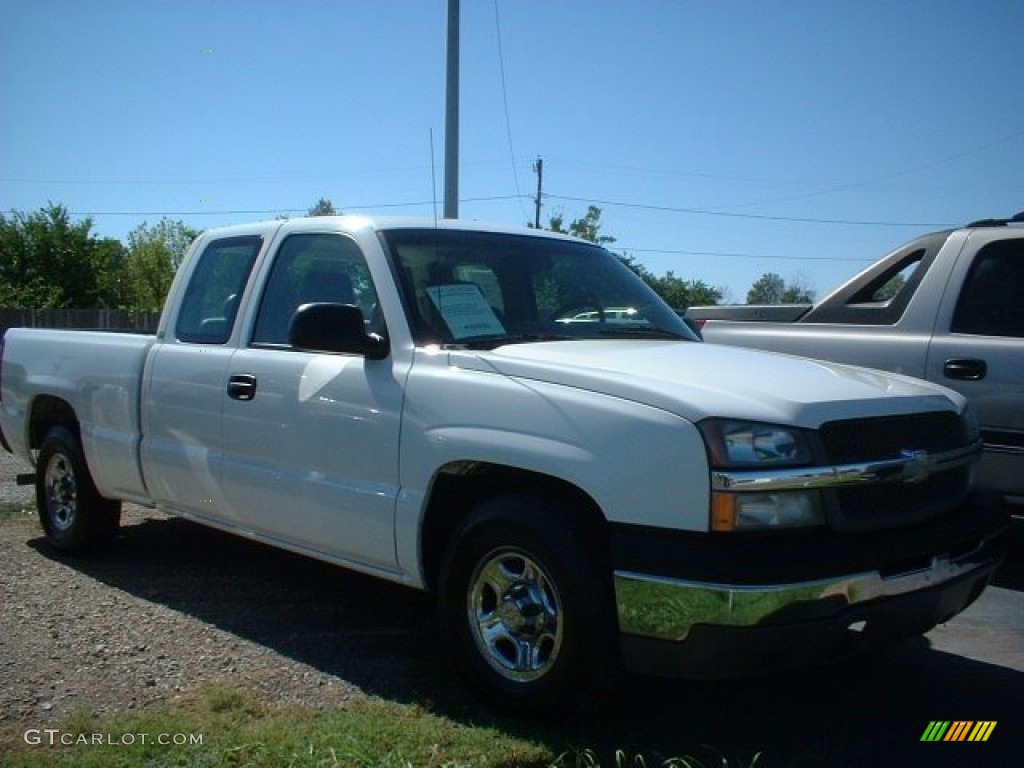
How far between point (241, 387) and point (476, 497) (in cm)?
146

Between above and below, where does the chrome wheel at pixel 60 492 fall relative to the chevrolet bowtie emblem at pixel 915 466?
below

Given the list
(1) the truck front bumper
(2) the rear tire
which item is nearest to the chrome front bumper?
(1) the truck front bumper

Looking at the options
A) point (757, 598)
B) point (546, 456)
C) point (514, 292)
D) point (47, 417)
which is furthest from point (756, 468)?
point (47, 417)

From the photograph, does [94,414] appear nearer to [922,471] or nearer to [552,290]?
[552,290]

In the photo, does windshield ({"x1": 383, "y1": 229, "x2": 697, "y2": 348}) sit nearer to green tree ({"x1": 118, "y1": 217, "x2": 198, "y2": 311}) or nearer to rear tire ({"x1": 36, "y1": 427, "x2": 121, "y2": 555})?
rear tire ({"x1": 36, "y1": 427, "x2": 121, "y2": 555})

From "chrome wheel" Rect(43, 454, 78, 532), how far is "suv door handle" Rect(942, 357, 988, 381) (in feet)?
16.9

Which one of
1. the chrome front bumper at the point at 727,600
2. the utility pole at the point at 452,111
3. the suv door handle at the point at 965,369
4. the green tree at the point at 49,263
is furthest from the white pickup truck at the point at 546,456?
the green tree at the point at 49,263

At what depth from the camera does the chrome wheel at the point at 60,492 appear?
6.12 m

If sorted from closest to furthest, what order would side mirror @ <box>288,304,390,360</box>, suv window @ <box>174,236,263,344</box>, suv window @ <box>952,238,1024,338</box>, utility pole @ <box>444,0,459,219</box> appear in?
side mirror @ <box>288,304,390,360</box> → suv window @ <box>174,236,263,344</box> → suv window @ <box>952,238,1024,338</box> → utility pole @ <box>444,0,459,219</box>

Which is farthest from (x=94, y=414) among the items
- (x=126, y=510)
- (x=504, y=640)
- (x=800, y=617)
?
(x=800, y=617)

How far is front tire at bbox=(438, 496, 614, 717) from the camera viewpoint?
3309mm

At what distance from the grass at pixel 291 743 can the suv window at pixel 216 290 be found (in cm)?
205

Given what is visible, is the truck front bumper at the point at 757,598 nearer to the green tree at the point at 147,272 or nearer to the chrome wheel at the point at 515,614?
the chrome wheel at the point at 515,614

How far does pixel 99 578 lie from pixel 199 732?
2493mm
